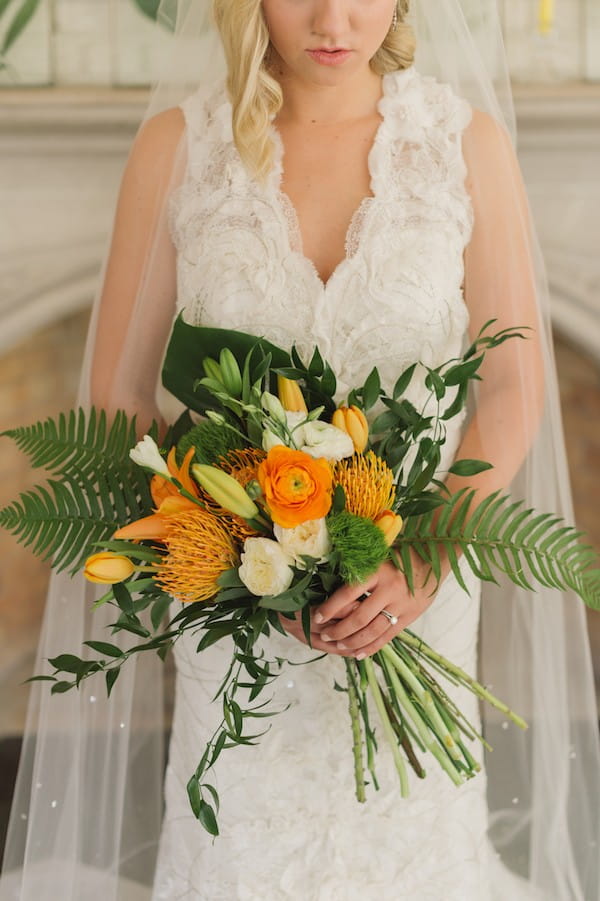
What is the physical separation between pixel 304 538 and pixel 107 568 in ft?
0.79

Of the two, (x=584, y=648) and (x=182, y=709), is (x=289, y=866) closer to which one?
(x=182, y=709)

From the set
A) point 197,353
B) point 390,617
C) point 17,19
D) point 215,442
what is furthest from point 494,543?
point 17,19

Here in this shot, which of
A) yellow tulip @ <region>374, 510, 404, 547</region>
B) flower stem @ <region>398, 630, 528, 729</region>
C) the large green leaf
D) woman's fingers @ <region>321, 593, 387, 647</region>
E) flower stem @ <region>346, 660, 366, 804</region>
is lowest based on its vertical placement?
flower stem @ <region>346, 660, 366, 804</region>

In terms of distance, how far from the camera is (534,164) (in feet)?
7.33

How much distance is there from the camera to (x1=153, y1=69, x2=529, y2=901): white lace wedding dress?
1401 mm

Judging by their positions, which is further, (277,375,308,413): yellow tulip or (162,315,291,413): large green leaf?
(162,315,291,413): large green leaf

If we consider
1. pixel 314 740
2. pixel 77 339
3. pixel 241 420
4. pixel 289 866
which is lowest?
pixel 289 866

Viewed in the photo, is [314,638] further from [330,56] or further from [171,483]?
[330,56]

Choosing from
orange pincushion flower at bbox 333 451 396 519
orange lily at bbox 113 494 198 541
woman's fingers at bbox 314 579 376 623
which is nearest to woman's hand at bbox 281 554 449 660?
woman's fingers at bbox 314 579 376 623

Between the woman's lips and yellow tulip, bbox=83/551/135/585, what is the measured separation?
0.75 metres

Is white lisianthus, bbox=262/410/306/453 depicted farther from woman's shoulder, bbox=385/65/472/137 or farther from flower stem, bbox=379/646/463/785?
woman's shoulder, bbox=385/65/472/137

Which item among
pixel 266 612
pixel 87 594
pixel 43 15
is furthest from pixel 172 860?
pixel 43 15

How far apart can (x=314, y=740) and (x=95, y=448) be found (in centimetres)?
55

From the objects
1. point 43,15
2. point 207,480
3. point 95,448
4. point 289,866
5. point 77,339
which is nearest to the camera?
point 207,480
